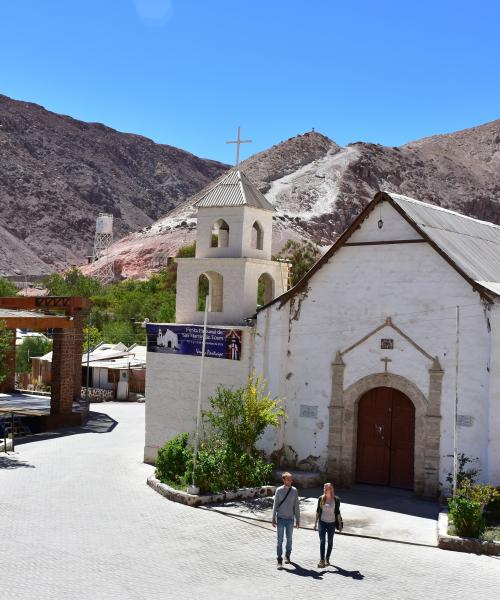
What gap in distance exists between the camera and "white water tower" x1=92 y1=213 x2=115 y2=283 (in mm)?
112706

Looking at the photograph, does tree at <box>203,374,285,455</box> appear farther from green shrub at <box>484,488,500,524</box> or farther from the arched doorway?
green shrub at <box>484,488,500,524</box>

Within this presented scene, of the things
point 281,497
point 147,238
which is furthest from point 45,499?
point 147,238

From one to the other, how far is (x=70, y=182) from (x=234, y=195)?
13215 centimetres

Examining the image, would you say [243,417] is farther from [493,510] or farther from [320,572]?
[320,572]

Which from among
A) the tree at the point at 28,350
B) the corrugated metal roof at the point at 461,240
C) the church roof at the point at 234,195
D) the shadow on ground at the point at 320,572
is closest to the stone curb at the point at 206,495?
the shadow on ground at the point at 320,572

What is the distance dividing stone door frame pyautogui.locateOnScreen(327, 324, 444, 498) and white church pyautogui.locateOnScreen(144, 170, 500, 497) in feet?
0.08

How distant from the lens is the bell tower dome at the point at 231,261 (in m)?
20.7

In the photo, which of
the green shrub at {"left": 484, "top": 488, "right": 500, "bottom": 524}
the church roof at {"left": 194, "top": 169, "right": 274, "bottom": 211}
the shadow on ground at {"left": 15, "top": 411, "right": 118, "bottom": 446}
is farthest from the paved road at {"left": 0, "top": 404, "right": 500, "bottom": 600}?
the shadow on ground at {"left": 15, "top": 411, "right": 118, "bottom": 446}

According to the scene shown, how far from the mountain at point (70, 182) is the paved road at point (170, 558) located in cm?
10223

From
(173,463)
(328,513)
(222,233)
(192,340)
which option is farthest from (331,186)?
(328,513)

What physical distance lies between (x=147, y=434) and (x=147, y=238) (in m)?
96.2

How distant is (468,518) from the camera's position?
13.8m

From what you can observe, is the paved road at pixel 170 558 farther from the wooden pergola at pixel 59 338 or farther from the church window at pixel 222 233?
the wooden pergola at pixel 59 338

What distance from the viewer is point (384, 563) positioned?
1280cm
